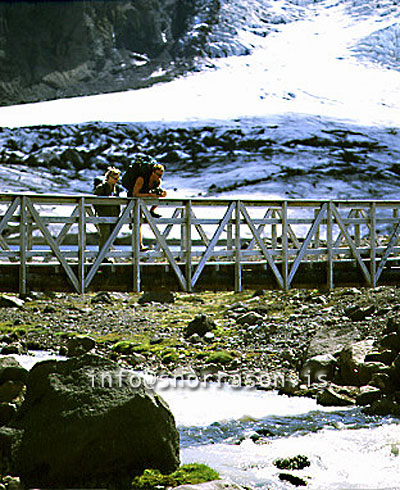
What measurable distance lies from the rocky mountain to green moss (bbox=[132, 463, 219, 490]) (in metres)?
58.4

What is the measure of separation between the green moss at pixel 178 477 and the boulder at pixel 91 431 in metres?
Answer: 0.14

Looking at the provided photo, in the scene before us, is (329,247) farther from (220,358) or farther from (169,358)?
(169,358)

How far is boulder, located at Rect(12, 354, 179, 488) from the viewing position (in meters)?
10.4

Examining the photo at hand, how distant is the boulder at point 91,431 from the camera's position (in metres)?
10.4

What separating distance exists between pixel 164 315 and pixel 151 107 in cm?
3281

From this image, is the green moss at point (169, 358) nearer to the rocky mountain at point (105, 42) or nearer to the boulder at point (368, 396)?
the boulder at point (368, 396)

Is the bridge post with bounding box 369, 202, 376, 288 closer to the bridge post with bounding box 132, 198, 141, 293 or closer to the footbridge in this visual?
the footbridge

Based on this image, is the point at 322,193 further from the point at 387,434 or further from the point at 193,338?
the point at 387,434

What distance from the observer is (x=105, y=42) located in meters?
72.3

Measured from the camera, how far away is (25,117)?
2200 inches

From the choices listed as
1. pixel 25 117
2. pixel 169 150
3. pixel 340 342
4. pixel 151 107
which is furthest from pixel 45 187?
pixel 340 342

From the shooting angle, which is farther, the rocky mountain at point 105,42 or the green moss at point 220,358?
the rocky mountain at point 105,42

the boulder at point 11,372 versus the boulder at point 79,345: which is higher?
the boulder at point 11,372

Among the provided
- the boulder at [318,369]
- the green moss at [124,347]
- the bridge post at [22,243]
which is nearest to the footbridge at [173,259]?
the bridge post at [22,243]
